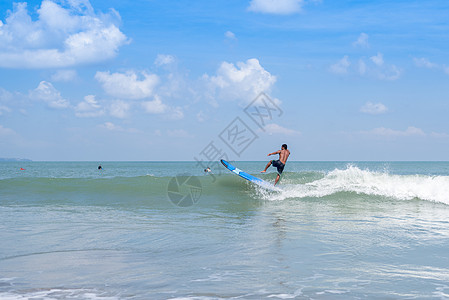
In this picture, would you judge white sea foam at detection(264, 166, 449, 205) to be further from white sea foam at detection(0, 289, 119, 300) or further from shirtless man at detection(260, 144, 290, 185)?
white sea foam at detection(0, 289, 119, 300)

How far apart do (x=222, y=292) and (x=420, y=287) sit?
248 centimetres

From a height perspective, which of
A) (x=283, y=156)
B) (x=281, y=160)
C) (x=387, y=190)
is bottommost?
(x=387, y=190)

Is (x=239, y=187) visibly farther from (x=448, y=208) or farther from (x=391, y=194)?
(x=448, y=208)

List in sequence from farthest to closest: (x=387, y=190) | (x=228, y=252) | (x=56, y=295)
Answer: (x=387, y=190), (x=228, y=252), (x=56, y=295)

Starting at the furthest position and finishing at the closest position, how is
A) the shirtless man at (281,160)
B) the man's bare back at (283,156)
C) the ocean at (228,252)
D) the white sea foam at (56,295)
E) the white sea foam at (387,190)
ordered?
1. the man's bare back at (283,156)
2. the shirtless man at (281,160)
3. the white sea foam at (387,190)
4. the ocean at (228,252)
5. the white sea foam at (56,295)

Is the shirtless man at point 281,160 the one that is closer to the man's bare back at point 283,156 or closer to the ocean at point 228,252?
the man's bare back at point 283,156

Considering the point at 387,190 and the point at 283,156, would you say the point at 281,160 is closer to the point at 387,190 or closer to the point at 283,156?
the point at 283,156

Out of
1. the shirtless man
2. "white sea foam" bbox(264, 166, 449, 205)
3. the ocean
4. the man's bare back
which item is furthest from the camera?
the man's bare back

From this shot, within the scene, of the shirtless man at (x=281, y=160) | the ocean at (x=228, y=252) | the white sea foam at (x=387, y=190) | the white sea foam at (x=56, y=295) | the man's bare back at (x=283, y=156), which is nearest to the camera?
the white sea foam at (x=56, y=295)

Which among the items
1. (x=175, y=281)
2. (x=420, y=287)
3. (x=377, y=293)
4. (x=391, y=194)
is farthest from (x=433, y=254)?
(x=391, y=194)

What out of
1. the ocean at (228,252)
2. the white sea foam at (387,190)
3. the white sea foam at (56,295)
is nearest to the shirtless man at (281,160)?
the white sea foam at (387,190)

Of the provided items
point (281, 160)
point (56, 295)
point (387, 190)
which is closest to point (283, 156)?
point (281, 160)

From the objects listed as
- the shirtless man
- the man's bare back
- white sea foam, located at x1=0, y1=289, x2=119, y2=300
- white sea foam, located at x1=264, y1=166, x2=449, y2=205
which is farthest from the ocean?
the man's bare back

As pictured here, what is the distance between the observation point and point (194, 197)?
17.4 m
